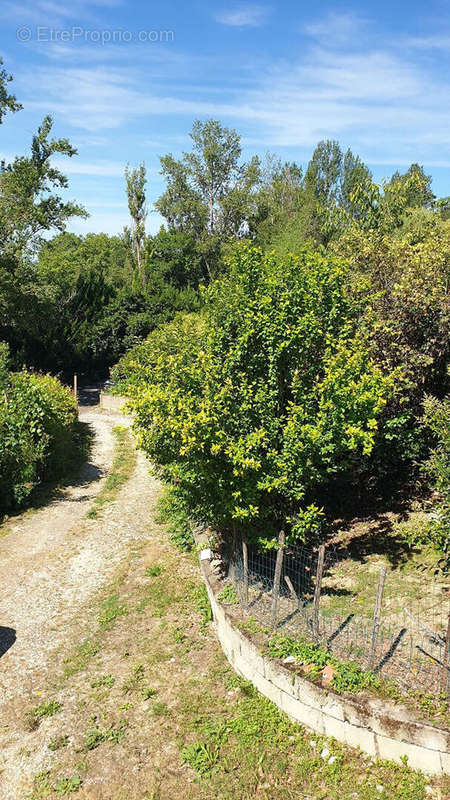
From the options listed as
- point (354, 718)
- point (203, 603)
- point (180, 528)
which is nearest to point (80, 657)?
point (203, 603)

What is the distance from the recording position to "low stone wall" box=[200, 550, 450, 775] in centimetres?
535

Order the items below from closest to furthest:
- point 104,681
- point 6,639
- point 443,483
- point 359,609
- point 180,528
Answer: point 443,483 < point 104,681 < point 359,609 < point 6,639 < point 180,528

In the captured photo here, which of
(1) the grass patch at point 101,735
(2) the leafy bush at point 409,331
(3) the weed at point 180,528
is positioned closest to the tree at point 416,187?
(2) the leafy bush at point 409,331

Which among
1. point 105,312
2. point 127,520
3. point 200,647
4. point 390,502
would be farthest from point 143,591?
point 105,312

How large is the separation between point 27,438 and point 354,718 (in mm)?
11758

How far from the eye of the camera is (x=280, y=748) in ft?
20.0

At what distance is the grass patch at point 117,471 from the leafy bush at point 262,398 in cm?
573

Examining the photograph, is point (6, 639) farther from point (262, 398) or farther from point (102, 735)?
point (262, 398)

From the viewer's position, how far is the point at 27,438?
14.9 m

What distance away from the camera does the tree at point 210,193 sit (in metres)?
41.0

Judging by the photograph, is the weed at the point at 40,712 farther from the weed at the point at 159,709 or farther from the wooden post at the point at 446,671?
the wooden post at the point at 446,671

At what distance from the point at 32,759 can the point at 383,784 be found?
409 centimetres

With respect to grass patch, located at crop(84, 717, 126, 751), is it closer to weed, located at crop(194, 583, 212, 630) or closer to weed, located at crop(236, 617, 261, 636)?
weed, located at crop(236, 617, 261, 636)

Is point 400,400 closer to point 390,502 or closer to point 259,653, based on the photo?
point 390,502
